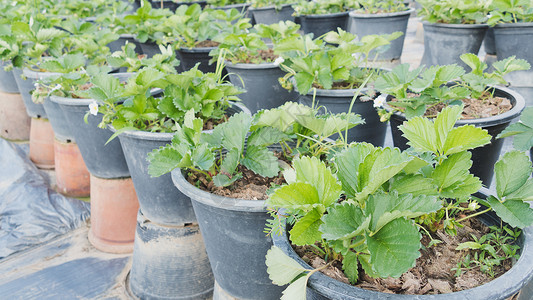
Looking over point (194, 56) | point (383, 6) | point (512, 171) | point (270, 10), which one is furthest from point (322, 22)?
point (512, 171)

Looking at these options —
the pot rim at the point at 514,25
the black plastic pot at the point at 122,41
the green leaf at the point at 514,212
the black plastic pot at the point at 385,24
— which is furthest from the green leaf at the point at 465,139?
the black plastic pot at the point at 122,41

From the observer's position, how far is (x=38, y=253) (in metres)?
1.85

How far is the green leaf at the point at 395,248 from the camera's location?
532mm

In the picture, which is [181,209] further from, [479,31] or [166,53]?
[479,31]

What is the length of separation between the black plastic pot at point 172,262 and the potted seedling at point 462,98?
718mm

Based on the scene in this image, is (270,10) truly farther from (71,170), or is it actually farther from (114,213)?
(114,213)

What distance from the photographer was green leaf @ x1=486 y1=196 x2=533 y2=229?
638 millimetres

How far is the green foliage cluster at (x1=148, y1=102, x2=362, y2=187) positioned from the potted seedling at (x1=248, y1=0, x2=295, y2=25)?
258 cm

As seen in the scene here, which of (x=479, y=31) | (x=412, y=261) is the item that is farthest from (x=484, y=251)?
(x=479, y=31)

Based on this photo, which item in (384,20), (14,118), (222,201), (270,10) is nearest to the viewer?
(222,201)

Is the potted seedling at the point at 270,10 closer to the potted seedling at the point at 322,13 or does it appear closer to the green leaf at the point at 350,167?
the potted seedling at the point at 322,13

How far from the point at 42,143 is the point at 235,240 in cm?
202

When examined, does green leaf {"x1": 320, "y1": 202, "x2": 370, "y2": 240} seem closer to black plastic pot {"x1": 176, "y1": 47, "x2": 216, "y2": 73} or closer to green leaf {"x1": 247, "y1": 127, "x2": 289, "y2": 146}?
green leaf {"x1": 247, "y1": 127, "x2": 289, "y2": 146}

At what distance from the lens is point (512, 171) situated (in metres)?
0.68
